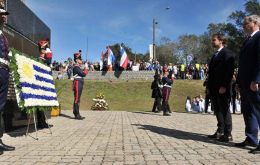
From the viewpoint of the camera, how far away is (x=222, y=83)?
8.41 metres

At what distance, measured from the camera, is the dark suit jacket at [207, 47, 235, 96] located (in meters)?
8.36

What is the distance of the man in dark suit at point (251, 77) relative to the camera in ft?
22.9

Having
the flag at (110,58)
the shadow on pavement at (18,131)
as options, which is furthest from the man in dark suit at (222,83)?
the flag at (110,58)

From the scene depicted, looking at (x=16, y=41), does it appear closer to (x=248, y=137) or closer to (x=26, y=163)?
(x=26, y=163)

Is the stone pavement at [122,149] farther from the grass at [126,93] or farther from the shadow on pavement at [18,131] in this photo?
the grass at [126,93]

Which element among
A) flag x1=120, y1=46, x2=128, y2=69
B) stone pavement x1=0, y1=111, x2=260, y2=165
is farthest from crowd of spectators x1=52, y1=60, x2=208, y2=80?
stone pavement x1=0, y1=111, x2=260, y2=165

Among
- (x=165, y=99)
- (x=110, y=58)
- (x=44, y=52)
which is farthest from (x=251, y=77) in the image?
(x=110, y=58)

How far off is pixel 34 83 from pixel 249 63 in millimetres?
4453

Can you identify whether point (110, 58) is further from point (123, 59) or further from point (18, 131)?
point (18, 131)

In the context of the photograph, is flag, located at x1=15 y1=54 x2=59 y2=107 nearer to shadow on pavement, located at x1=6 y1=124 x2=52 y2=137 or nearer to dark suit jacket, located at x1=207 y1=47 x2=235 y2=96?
shadow on pavement, located at x1=6 y1=124 x2=52 y2=137

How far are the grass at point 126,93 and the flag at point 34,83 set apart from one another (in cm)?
1753

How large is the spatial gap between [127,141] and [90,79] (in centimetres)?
3114

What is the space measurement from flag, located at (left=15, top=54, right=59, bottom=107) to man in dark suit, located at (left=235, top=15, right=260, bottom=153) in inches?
159

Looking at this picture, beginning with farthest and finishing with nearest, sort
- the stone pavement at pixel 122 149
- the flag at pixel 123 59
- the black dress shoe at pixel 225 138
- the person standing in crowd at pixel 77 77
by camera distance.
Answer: the flag at pixel 123 59 < the person standing in crowd at pixel 77 77 < the black dress shoe at pixel 225 138 < the stone pavement at pixel 122 149
